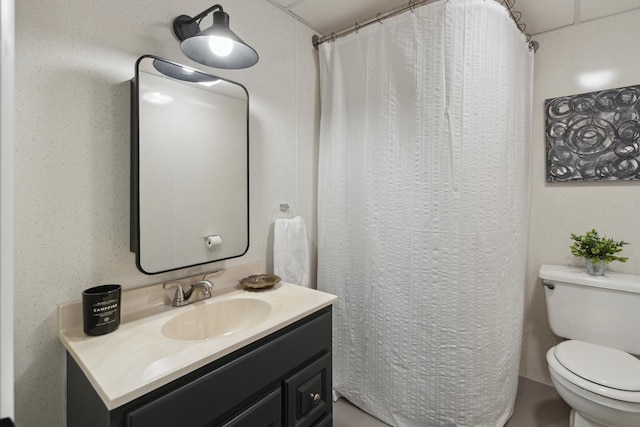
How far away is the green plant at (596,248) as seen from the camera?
64.9 inches

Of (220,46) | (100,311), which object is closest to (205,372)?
(100,311)

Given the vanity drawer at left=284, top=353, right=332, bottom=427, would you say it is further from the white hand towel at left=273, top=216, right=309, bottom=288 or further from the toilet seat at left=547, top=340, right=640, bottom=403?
the toilet seat at left=547, top=340, right=640, bottom=403

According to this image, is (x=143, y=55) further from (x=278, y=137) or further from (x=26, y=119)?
(x=278, y=137)

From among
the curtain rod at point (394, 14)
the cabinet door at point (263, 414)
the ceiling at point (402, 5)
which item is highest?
the ceiling at point (402, 5)

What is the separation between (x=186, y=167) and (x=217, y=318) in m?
0.63

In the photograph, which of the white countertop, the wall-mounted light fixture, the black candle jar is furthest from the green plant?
the black candle jar

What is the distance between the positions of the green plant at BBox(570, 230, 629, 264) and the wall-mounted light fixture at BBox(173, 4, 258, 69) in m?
2.00

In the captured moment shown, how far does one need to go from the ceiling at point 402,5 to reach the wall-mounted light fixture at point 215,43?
1.94ft

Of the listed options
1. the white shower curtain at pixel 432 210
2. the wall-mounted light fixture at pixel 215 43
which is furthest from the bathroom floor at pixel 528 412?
the wall-mounted light fixture at pixel 215 43

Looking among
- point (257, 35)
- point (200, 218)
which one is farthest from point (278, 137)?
point (200, 218)

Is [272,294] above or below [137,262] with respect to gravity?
below

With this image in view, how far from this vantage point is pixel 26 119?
2.92 ft

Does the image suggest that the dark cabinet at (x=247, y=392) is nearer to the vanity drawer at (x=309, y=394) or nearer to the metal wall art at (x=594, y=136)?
the vanity drawer at (x=309, y=394)

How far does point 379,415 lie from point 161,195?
159 centimetres
